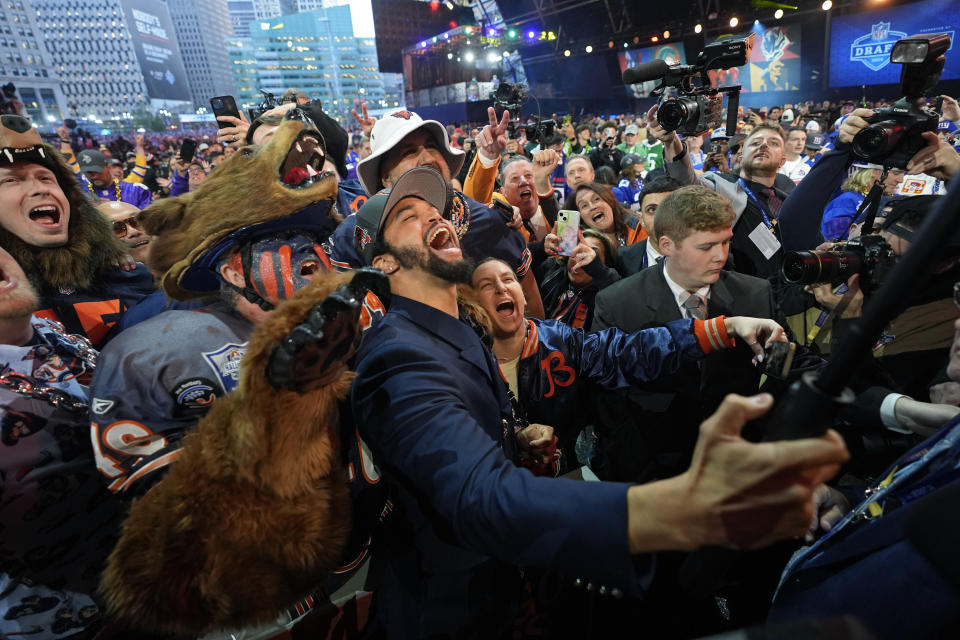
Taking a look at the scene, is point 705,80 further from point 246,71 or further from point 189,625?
point 246,71

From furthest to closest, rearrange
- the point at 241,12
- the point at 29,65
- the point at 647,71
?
the point at 241,12
the point at 29,65
the point at 647,71

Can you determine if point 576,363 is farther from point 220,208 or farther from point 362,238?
point 220,208

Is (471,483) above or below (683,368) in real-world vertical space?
above

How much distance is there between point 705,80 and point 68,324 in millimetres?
4189

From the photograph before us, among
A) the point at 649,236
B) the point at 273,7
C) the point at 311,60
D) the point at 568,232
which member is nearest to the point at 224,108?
the point at 568,232

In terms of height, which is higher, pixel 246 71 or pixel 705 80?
pixel 246 71

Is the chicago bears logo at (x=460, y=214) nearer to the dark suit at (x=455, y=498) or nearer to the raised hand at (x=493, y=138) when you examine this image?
the raised hand at (x=493, y=138)

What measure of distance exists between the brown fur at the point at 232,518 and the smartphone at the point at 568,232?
7.91ft

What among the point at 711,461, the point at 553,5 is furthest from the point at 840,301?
the point at 553,5

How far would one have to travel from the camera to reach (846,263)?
7.23 feet

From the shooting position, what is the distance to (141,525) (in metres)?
1.02

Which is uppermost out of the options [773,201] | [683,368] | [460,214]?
[460,214]

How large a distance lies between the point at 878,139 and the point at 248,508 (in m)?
3.16

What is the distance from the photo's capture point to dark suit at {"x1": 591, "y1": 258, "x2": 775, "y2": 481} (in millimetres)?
2586
